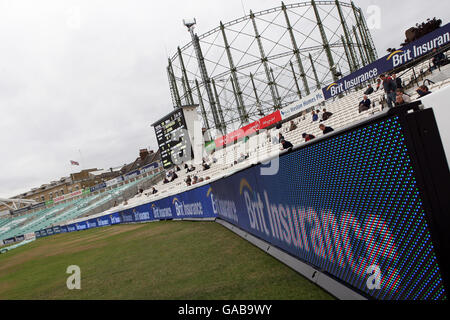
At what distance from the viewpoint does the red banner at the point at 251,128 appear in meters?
26.8

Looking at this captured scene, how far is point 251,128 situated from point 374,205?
26.9m

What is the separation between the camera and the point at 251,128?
94.3ft

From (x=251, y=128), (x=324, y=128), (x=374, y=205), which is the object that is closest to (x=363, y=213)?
(x=374, y=205)

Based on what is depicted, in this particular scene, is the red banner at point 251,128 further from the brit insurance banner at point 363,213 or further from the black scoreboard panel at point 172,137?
the brit insurance banner at point 363,213

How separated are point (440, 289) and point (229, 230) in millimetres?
6822

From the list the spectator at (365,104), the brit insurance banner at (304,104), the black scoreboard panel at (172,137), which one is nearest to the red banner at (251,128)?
the brit insurance banner at (304,104)

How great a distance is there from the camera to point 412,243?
72.2 inches

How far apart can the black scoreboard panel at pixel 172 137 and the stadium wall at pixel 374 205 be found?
25.7 meters

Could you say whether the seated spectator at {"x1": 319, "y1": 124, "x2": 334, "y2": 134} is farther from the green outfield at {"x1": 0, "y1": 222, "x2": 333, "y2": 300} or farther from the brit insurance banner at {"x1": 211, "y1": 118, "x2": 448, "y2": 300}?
the brit insurance banner at {"x1": 211, "y1": 118, "x2": 448, "y2": 300}

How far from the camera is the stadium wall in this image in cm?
165

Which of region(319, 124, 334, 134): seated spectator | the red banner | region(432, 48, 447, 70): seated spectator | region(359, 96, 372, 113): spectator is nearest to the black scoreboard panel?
the red banner

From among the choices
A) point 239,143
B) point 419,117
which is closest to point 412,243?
point 419,117

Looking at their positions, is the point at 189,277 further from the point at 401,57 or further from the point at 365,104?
the point at 401,57

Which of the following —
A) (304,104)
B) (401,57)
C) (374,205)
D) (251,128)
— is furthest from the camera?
(251,128)
